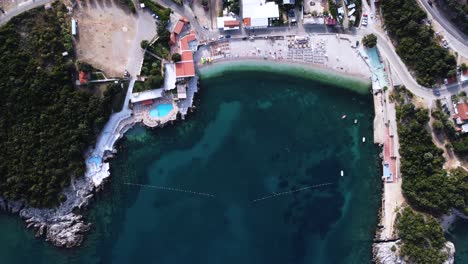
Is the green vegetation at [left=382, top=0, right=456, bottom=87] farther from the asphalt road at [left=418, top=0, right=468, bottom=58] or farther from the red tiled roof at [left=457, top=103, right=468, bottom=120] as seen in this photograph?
the red tiled roof at [left=457, top=103, right=468, bottom=120]

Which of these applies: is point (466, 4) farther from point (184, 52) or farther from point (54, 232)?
point (54, 232)

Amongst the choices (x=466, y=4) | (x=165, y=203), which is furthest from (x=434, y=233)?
(x=165, y=203)

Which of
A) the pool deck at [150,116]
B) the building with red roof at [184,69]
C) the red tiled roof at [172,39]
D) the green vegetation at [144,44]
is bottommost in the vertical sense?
the pool deck at [150,116]

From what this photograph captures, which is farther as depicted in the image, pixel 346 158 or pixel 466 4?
pixel 346 158

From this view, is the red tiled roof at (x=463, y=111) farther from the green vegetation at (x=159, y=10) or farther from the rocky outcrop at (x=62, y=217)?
the rocky outcrop at (x=62, y=217)

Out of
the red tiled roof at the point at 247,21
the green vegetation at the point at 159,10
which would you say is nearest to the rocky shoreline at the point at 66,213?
the green vegetation at the point at 159,10

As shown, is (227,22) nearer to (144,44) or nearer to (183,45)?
(183,45)

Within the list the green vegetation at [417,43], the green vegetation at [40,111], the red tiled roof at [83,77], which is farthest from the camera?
the green vegetation at [417,43]

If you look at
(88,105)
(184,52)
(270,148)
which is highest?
(184,52)
